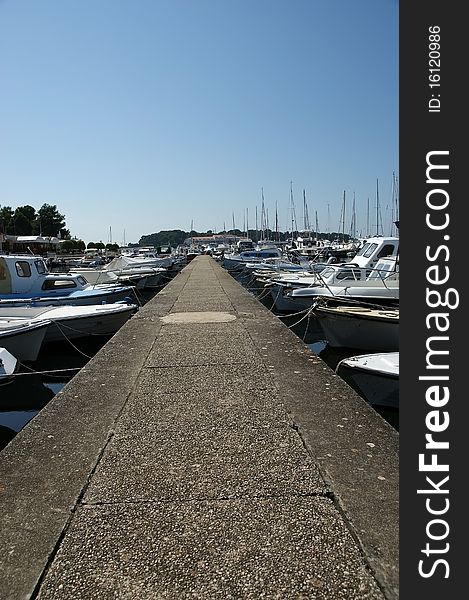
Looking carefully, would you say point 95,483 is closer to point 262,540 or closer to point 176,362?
point 262,540

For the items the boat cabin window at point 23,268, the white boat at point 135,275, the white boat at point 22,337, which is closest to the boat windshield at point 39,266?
the boat cabin window at point 23,268

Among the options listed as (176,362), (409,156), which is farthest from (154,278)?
(409,156)

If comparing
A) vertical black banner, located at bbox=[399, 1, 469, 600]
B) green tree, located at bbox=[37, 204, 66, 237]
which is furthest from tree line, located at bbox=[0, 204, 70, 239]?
vertical black banner, located at bbox=[399, 1, 469, 600]

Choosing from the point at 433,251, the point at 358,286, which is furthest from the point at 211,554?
the point at 358,286

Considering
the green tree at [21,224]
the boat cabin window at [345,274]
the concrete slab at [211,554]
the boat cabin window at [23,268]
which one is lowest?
the concrete slab at [211,554]

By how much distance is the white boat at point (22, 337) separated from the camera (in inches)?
407

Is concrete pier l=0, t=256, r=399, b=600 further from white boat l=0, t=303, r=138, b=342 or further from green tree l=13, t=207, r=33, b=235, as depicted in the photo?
green tree l=13, t=207, r=33, b=235

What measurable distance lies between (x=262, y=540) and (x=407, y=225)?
5.32 ft

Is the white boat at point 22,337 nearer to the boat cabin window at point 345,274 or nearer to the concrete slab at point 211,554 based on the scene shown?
the concrete slab at point 211,554

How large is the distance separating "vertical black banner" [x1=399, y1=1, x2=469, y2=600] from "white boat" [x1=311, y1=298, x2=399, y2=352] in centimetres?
892

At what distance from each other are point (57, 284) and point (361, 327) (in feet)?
32.2

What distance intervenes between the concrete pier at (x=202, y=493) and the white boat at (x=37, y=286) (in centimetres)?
1080

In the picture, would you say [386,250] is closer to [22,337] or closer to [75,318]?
[75,318]

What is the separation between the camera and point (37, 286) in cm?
1619
